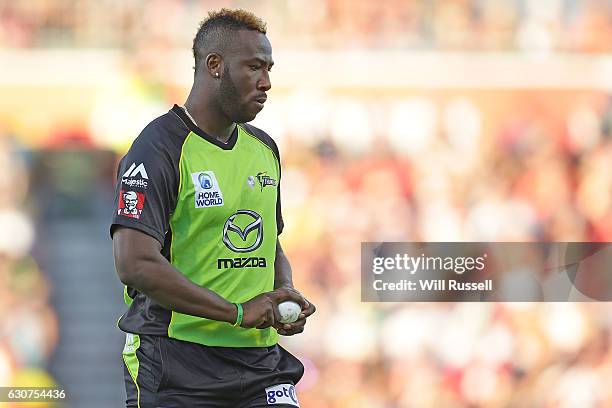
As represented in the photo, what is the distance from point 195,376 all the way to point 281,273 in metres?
0.44

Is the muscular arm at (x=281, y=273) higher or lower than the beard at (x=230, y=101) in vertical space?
lower

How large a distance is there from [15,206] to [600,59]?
115 inches

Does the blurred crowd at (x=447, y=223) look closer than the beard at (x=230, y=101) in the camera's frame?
No

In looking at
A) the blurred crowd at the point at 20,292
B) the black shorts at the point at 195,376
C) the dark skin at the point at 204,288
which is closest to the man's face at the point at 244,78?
the dark skin at the point at 204,288

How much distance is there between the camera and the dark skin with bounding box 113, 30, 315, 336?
2.41 m

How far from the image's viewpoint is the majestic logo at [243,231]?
101 inches

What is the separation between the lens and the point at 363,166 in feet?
16.8

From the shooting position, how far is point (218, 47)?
266 centimetres

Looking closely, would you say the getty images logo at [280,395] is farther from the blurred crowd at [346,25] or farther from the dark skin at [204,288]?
the blurred crowd at [346,25]

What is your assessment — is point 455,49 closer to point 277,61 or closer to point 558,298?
point 277,61

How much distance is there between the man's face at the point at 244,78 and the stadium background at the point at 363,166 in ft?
7.72

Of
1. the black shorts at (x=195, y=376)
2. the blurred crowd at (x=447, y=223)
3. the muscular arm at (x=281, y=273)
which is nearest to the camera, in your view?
the black shorts at (x=195, y=376)

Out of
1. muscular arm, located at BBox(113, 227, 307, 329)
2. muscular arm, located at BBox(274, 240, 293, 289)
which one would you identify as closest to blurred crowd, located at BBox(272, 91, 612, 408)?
muscular arm, located at BBox(274, 240, 293, 289)

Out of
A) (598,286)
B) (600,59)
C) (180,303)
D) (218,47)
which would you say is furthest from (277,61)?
(180,303)
